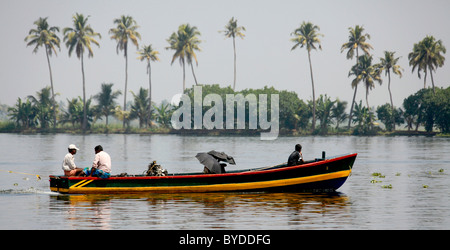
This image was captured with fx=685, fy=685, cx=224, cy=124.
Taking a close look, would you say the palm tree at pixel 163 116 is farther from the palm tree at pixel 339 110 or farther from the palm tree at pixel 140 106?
the palm tree at pixel 339 110

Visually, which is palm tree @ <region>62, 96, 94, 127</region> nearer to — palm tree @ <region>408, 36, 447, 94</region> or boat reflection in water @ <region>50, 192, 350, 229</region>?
palm tree @ <region>408, 36, 447, 94</region>

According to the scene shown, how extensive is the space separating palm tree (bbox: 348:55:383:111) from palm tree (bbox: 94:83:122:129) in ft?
147

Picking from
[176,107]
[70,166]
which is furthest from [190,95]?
[70,166]

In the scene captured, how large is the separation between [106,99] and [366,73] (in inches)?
1921

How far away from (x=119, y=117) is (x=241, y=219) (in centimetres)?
10899

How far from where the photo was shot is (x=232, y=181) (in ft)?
88.1

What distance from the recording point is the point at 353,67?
422 feet

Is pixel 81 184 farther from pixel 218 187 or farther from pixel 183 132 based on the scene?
pixel 183 132

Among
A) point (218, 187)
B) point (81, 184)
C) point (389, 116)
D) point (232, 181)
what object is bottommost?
point (218, 187)

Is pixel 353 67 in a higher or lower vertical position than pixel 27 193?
higher

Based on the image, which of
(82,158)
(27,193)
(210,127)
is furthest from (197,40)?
(27,193)

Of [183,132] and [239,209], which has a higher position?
[183,132]

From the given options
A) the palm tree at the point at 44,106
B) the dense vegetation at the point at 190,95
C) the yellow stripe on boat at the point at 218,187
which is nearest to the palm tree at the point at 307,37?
the dense vegetation at the point at 190,95
